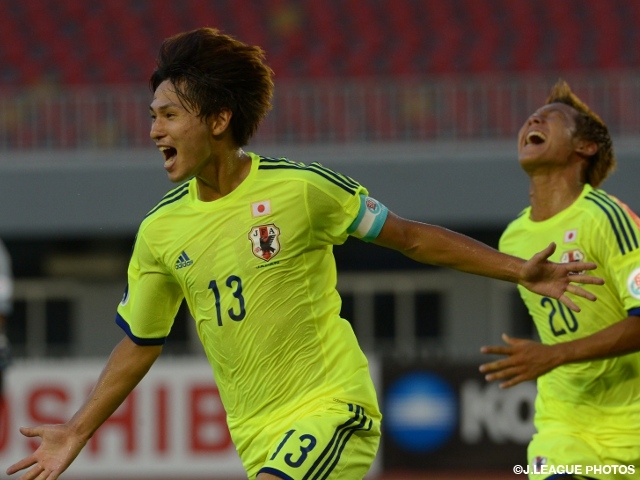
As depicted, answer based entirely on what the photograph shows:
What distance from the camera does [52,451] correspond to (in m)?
4.52

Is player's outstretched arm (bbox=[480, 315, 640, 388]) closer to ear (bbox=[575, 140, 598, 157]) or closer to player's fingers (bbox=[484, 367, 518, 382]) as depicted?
player's fingers (bbox=[484, 367, 518, 382])

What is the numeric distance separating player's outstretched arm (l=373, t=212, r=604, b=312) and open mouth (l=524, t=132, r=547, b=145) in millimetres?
1460

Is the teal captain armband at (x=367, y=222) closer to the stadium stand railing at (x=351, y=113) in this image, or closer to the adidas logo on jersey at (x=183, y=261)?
the adidas logo on jersey at (x=183, y=261)

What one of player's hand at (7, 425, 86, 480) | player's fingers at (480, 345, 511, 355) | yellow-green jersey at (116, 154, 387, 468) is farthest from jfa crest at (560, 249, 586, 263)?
player's hand at (7, 425, 86, 480)

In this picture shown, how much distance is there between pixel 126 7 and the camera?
1681 centimetres

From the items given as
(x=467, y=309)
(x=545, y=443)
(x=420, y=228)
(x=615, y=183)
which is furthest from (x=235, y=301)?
(x=467, y=309)

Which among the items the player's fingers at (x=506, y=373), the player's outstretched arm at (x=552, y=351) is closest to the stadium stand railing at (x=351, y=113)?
the player's outstretched arm at (x=552, y=351)

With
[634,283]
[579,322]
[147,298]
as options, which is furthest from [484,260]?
[147,298]

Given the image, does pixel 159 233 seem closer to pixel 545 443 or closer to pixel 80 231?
pixel 545 443

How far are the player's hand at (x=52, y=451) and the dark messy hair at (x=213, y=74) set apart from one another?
4.17ft

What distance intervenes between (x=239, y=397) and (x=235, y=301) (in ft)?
1.20

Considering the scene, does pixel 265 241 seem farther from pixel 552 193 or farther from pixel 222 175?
pixel 552 193

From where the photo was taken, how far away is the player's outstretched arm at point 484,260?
417 cm

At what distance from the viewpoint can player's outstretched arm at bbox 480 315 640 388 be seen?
15.2 ft
